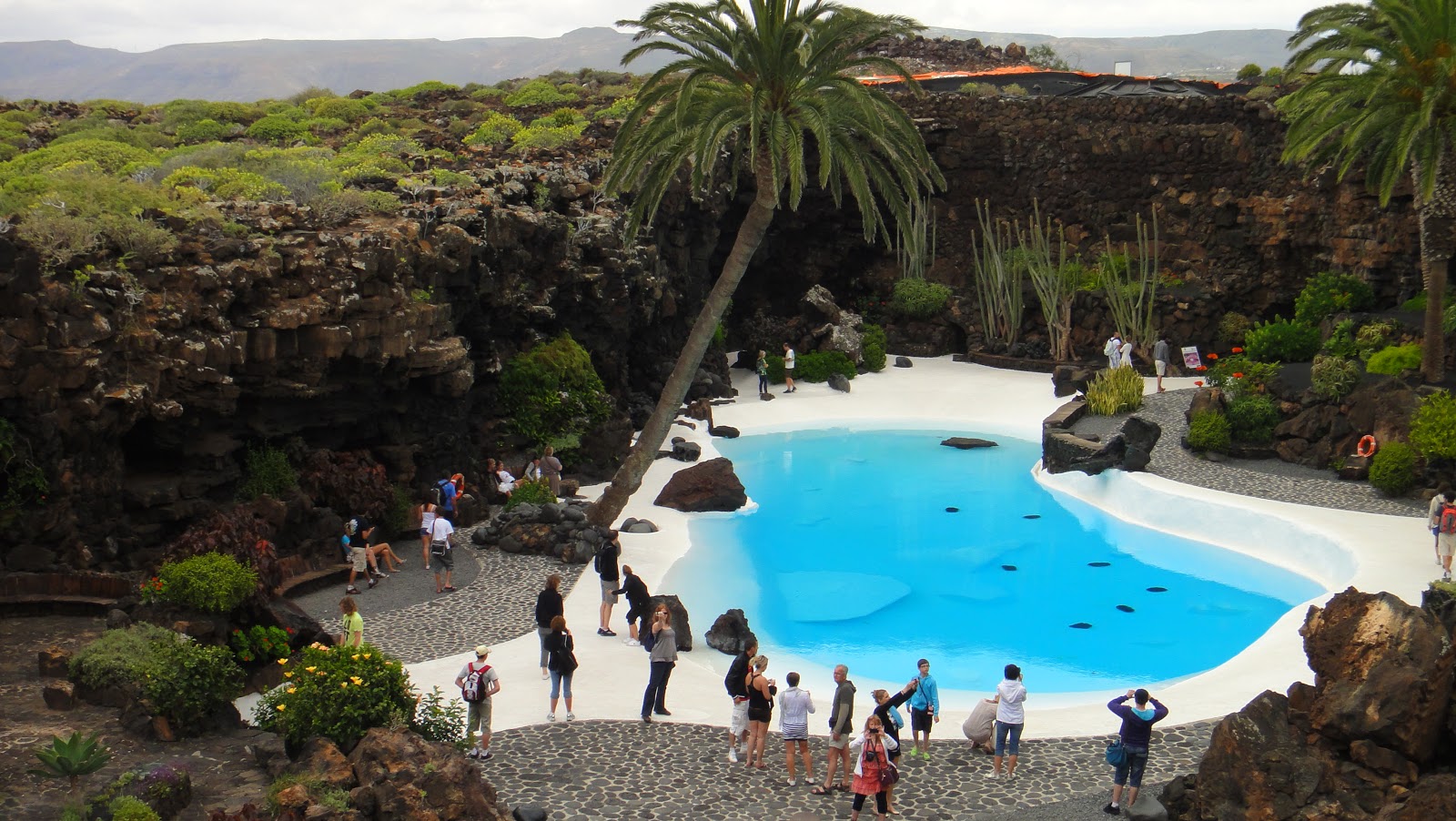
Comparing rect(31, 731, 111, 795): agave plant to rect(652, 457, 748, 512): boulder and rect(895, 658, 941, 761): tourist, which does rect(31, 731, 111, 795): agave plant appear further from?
rect(652, 457, 748, 512): boulder

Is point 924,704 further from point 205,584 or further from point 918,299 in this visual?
point 918,299

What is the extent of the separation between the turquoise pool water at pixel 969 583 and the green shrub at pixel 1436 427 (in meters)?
3.50

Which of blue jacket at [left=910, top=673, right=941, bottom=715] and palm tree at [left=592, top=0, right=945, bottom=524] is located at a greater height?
palm tree at [left=592, top=0, right=945, bottom=524]

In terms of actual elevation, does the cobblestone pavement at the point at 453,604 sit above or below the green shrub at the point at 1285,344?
below

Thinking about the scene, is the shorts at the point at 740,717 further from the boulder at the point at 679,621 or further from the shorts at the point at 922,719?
the boulder at the point at 679,621

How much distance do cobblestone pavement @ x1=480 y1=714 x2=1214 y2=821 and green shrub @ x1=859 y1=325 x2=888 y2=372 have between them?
906 inches

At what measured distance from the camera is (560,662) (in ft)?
45.4

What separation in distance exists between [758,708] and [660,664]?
1.85m

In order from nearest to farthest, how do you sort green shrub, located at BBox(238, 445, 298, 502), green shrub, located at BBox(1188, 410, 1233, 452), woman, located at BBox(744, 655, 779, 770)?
woman, located at BBox(744, 655, 779, 770), green shrub, located at BBox(238, 445, 298, 502), green shrub, located at BBox(1188, 410, 1233, 452)

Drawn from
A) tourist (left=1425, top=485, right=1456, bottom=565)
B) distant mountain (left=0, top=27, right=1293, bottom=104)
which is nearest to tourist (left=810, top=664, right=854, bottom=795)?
tourist (left=1425, top=485, right=1456, bottom=565)

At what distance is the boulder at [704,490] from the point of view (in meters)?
24.0

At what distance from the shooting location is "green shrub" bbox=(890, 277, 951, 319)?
38062 mm

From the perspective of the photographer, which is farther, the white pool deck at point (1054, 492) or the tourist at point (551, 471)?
the tourist at point (551, 471)

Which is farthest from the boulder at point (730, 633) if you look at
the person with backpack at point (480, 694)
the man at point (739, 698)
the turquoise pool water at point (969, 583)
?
the person with backpack at point (480, 694)
